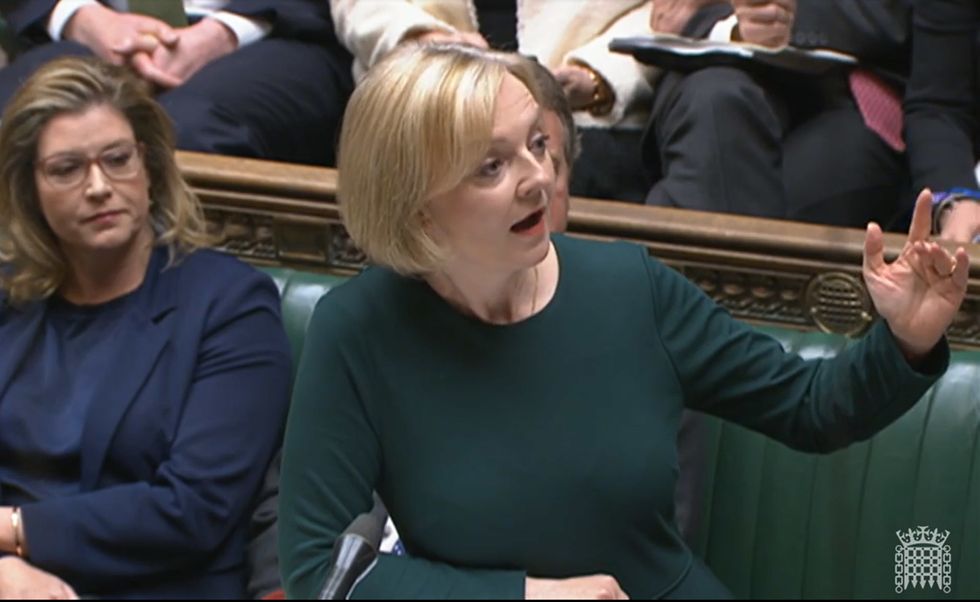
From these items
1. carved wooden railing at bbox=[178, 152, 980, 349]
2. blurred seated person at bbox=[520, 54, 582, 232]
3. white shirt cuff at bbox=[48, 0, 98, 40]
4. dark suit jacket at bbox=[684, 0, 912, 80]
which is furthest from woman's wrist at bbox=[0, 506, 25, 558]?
dark suit jacket at bbox=[684, 0, 912, 80]

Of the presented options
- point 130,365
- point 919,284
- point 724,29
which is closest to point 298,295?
point 130,365

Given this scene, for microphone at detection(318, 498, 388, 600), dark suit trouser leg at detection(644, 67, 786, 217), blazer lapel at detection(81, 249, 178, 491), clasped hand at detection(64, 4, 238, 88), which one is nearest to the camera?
microphone at detection(318, 498, 388, 600)

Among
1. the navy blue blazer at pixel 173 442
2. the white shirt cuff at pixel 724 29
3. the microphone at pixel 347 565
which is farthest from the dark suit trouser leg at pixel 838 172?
the microphone at pixel 347 565

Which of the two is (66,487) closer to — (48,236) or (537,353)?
(48,236)

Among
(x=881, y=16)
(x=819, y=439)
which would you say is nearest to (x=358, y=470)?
(x=819, y=439)

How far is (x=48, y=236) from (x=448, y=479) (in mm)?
825

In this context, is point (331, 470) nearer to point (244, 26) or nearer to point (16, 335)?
point (16, 335)

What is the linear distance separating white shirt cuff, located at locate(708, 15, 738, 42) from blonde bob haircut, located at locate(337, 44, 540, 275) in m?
0.90

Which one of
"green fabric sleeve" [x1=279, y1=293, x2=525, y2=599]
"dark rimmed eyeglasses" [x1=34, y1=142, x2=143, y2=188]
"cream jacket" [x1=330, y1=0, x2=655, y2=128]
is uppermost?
"green fabric sleeve" [x1=279, y1=293, x2=525, y2=599]

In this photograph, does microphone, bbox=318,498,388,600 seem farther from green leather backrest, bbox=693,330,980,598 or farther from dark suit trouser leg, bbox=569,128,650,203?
dark suit trouser leg, bbox=569,128,650,203

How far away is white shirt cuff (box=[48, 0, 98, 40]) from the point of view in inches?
101

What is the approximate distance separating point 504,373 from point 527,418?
0.04 metres

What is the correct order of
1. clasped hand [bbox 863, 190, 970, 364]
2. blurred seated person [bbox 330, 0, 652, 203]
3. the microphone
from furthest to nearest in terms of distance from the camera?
blurred seated person [bbox 330, 0, 652, 203] < clasped hand [bbox 863, 190, 970, 364] < the microphone

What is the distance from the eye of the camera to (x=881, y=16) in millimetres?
2316
